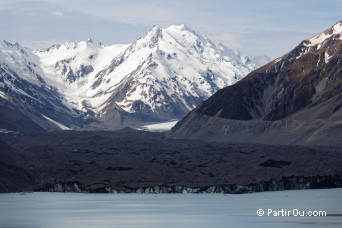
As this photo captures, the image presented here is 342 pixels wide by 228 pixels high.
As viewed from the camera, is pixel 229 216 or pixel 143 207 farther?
pixel 143 207

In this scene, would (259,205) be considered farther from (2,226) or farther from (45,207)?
(2,226)

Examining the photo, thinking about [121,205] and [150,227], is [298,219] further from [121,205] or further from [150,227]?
[121,205]

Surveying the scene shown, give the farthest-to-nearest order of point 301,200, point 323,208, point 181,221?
point 301,200 < point 323,208 < point 181,221

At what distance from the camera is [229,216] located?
522ft

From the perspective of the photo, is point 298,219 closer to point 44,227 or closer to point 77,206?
point 44,227

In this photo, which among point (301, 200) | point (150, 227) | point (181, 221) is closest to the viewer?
point (150, 227)

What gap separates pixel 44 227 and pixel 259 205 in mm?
56526

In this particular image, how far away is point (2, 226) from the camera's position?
140875 millimetres

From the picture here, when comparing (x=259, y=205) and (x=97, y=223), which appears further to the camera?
(x=259, y=205)

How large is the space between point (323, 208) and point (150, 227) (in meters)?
43.1

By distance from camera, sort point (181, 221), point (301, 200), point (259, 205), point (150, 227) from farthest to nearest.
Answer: point (301, 200)
point (259, 205)
point (181, 221)
point (150, 227)

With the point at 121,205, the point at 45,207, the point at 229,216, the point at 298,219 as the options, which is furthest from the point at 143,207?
the point at 298,219

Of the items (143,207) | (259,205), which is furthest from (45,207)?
(259,205)

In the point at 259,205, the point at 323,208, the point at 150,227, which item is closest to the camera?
the point at 150,227
